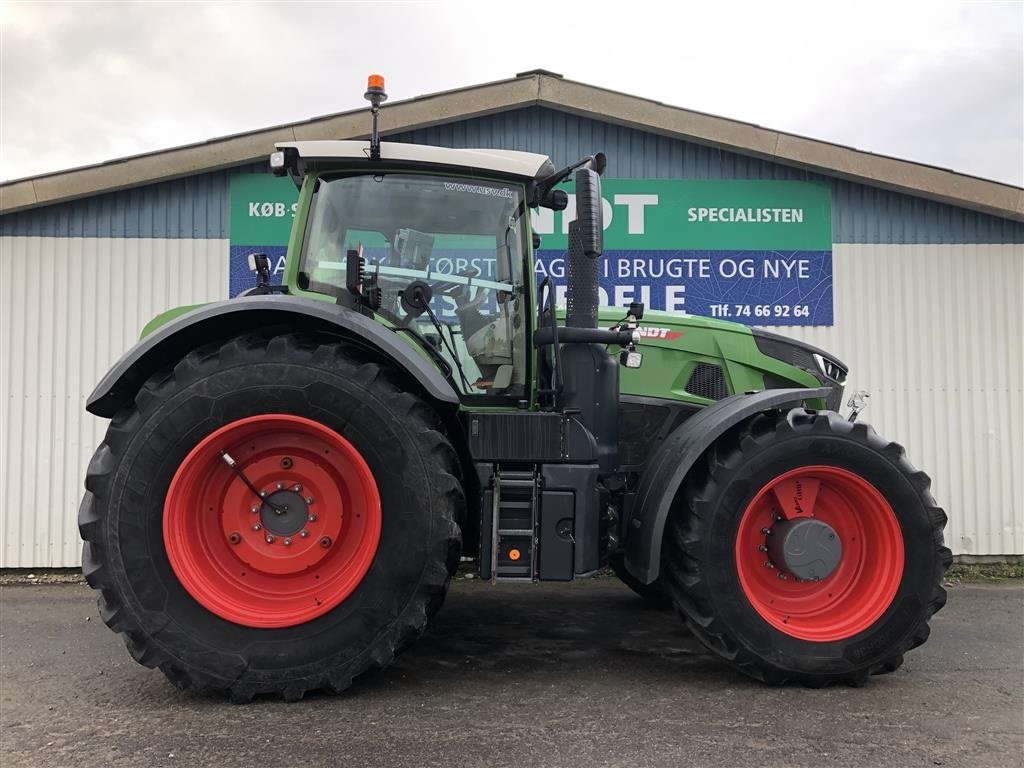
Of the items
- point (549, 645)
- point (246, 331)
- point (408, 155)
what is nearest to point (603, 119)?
point (408, 155)

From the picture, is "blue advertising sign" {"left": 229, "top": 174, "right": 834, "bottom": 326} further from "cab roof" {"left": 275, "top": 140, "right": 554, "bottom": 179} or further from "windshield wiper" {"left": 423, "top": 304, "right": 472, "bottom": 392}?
"windshield wiper" {"left": 423, "top": 304, "right": 472, "bottom": 392}

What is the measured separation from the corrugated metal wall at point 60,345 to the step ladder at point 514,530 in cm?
421

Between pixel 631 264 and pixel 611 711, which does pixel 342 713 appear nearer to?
pixel 611 711

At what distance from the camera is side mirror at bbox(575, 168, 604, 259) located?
10.7ft

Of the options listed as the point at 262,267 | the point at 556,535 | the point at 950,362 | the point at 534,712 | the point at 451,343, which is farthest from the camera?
the point at 950,362

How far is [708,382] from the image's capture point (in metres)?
4.40

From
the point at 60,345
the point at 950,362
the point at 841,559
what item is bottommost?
the point at 841,559

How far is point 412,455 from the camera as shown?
3236 mm

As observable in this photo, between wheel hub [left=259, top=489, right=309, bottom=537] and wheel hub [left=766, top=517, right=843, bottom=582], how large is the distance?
87.0 inches

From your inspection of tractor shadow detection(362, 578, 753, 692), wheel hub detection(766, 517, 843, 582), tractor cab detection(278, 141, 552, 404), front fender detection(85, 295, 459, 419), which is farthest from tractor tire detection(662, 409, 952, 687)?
front fender detection(85, 295, 459, 419)

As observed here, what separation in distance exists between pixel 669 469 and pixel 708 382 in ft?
3.35

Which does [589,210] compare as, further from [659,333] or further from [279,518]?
A: [279,518]

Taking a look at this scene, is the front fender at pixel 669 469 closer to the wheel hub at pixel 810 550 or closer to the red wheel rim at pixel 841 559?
the red wheel rim at pixel 841 559

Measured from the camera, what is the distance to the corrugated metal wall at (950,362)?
6605 mm
